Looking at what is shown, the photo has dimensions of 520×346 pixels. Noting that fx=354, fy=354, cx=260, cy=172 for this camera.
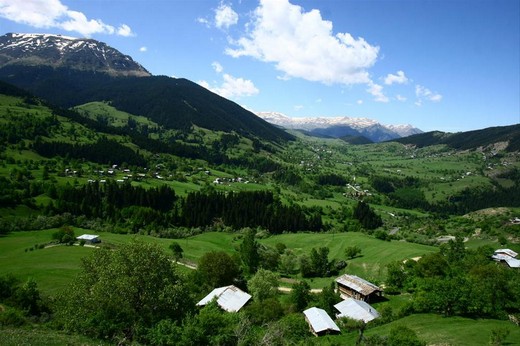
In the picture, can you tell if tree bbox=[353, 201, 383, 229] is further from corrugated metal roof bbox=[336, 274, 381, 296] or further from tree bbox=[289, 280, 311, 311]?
tree bbox=[289, 280, 311, 311]

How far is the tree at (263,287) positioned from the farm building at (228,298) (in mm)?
2446

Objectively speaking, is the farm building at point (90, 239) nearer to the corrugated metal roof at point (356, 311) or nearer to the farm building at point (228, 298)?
the farm building at point (228, 298)

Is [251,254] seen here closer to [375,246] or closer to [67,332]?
[375,246]

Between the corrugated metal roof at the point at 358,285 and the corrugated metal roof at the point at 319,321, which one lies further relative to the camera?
the corrugated metal roof at the point at 358,285

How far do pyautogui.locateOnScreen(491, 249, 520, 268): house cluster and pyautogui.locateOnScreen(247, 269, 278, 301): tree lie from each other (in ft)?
205

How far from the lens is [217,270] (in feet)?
247

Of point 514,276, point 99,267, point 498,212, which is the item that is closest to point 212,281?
point 99,267

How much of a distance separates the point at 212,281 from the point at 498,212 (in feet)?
606

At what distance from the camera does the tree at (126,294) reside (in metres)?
32.0

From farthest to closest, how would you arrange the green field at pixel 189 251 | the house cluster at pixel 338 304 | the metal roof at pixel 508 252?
the metal roof at pixel 508 252, the green field at pixel 189 251, the house cluster at pixel 338 304

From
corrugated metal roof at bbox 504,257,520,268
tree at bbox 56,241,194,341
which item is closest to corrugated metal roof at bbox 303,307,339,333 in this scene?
tree at bbox 56,241,194,341

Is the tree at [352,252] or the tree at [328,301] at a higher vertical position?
the tree at [328,301]

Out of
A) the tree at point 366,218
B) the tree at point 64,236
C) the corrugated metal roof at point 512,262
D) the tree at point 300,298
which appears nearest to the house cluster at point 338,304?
the tree at point 300,298

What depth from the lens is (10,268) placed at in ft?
247
